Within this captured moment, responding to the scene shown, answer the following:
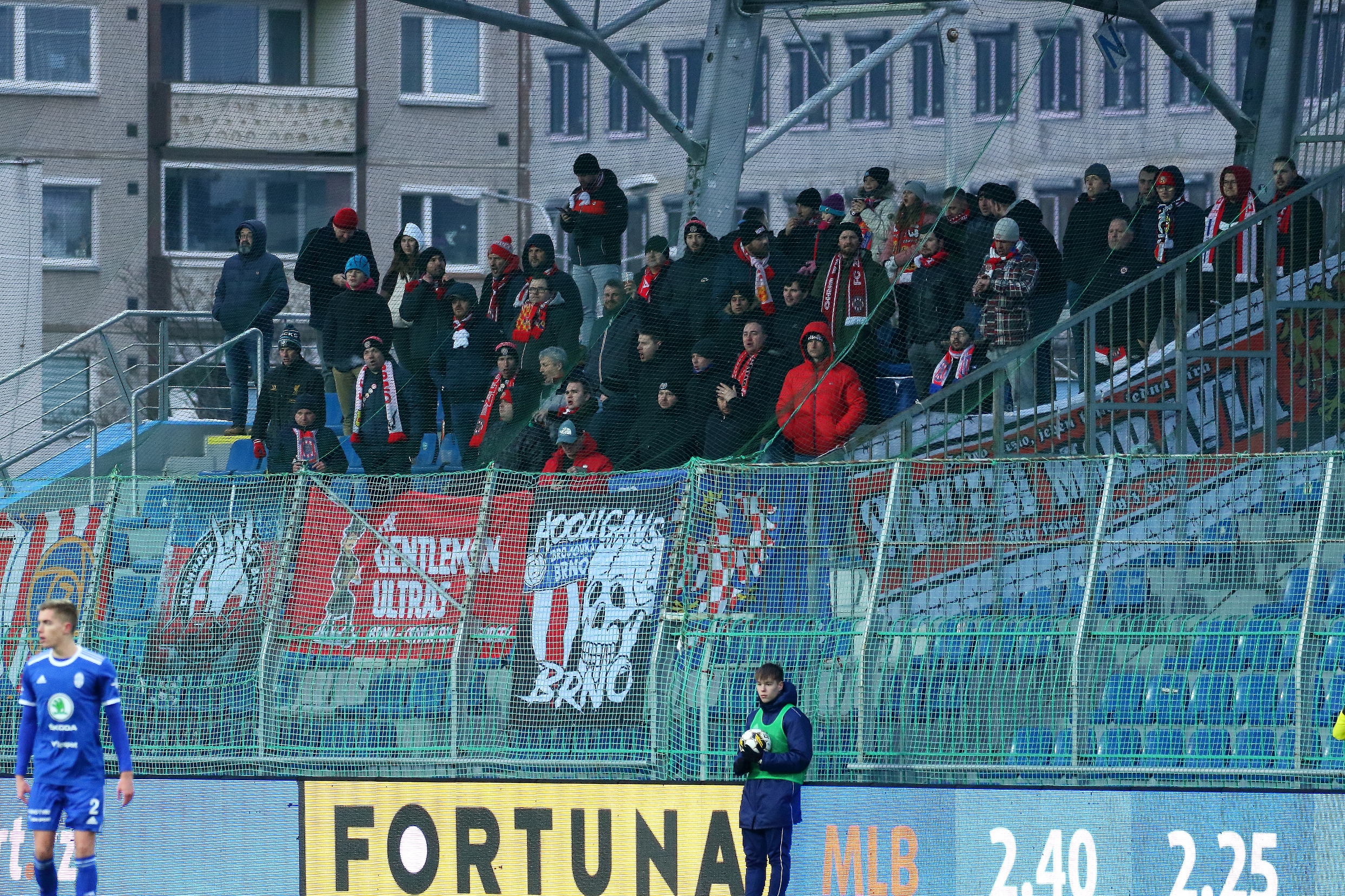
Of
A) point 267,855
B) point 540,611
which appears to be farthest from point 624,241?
point 267,855

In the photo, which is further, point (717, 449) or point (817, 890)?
point (717, 449)

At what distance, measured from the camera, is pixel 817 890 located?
9.66 m

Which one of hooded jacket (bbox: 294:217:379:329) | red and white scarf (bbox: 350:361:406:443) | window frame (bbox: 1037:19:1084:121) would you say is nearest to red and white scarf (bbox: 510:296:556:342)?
red and white scarf (bbox: 350:361:406:443)

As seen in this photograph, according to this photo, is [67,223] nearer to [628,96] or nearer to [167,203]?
[167,203]

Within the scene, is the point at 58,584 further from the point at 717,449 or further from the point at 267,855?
the point at 717,449

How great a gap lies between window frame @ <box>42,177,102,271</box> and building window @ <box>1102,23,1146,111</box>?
8.92 meters

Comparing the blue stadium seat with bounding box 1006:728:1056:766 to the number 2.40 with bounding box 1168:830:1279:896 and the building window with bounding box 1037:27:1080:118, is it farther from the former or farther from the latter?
the building window with bounding box 1037:27:1080:118

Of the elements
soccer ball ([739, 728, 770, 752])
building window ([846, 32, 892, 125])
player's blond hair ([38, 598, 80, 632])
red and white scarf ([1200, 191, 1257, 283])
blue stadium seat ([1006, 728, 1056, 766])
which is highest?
building window ([846, 32, 892, 125])

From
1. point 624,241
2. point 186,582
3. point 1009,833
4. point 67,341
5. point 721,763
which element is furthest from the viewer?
point 67,341

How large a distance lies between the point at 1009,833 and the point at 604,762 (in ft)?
7.35

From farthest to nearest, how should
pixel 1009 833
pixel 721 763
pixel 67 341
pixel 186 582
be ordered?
1. pixel 67 341
2. pixel 186 582
3. pixel 721 763
4. pixel 1009 833

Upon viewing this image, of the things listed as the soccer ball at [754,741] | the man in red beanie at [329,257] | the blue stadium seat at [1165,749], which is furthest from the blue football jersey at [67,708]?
the man in red beanie at [329,257]

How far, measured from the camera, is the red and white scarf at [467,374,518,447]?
43.9 feet

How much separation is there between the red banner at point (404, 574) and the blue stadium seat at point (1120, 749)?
335cm
